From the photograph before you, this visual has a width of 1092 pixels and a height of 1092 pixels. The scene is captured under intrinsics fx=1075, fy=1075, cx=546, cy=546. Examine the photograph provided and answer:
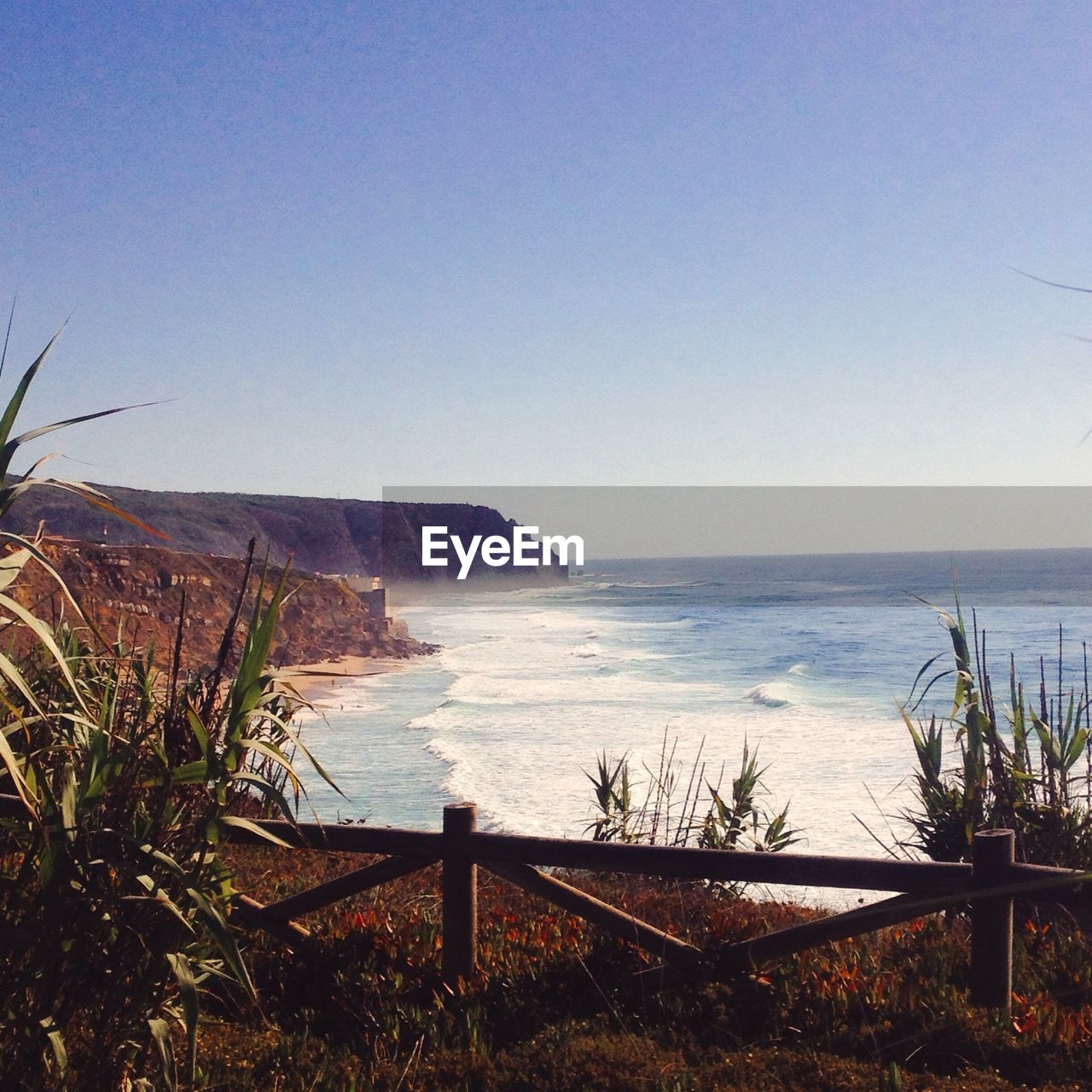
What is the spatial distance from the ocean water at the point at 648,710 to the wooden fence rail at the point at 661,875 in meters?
2.17

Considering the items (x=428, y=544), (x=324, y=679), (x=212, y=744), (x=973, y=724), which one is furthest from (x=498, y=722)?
(x=428, y=544)

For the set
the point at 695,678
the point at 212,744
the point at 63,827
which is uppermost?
the point at 212,744

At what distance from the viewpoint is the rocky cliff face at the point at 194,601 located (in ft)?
92.5

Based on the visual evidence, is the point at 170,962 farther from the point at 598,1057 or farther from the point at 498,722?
the point at 498,722

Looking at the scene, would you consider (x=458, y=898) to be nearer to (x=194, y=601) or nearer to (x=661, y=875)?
(x=661, y=875)

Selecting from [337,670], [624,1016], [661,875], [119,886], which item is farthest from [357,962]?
[337,670]

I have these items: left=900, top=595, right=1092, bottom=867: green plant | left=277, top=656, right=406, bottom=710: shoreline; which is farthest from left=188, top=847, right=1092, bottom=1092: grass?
left=277, top=656, right=406, bottom=710: shoreline

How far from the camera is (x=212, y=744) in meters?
3.19

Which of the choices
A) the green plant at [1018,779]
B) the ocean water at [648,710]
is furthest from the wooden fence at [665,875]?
the ocean water at [648,710]

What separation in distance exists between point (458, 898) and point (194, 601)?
29.7 metres

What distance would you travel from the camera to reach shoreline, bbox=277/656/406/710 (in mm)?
29641

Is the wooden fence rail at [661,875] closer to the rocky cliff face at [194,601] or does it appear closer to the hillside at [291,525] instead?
the rocky cliff face at [194,601]

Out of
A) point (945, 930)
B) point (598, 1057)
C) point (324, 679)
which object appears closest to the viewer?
point (598, 1057)

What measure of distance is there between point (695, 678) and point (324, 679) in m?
Result: 12.5
